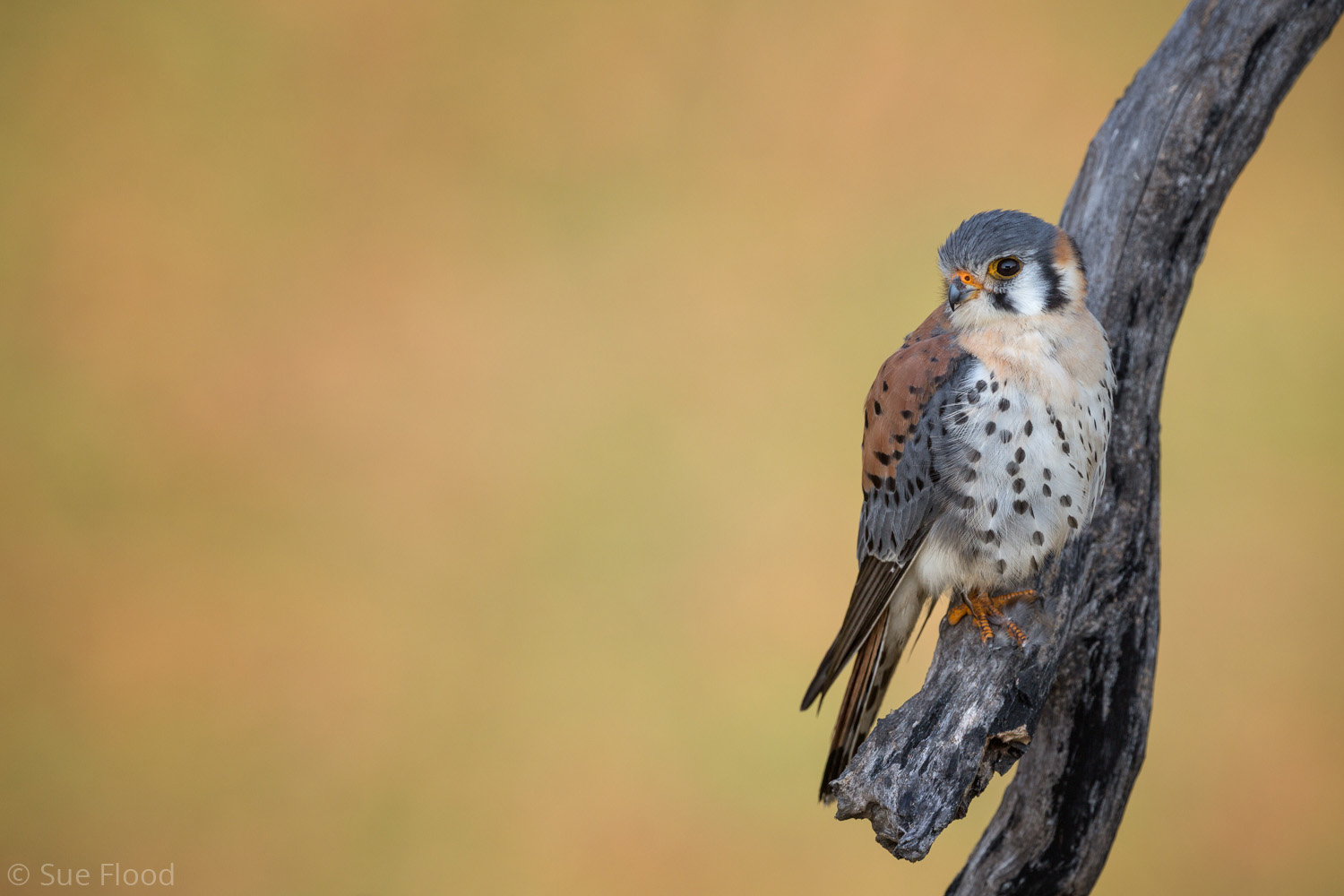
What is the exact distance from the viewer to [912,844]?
1.61 metres

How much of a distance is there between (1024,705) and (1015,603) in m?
0.29

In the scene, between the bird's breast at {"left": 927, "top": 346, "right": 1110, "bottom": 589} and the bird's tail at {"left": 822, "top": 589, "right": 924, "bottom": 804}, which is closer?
the bird's breast at {"left": 927, "top": 346, "right": 1110, "bottom": 589}

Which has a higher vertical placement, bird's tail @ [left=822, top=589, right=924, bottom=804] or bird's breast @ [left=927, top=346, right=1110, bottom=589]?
bird's breast @ [left=927, top=346, right=1110, bottom=589]

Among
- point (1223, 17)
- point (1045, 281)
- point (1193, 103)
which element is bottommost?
point (1045, 281)

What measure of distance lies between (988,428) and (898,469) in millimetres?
197

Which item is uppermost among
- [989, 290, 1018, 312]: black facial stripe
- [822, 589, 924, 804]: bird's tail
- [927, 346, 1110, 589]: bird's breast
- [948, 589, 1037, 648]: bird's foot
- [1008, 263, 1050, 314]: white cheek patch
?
[1008, 263, 1050, 314]: white cheek patch

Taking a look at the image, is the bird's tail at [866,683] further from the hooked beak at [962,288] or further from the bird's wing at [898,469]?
the hooked beak at [962,288]

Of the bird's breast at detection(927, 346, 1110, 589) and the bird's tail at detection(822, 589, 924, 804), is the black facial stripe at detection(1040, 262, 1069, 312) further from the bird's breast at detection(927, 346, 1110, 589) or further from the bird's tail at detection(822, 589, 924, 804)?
the bird's tail at detection(822, 589, 924, 804)

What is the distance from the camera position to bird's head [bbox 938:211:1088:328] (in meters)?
1.90

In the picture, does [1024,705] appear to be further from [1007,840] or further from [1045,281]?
[1045,281]

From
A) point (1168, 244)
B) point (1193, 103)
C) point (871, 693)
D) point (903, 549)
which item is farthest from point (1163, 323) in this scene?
point (871, 693)

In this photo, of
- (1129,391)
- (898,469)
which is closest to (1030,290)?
(898,469)

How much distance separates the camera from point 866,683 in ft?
7.16

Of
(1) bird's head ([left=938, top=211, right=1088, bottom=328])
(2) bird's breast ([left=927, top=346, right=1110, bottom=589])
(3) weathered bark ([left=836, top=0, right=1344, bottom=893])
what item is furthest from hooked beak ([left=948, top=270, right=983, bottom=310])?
(3) weathered bark ([left=836, top=0, right=1344, bottom=893])
